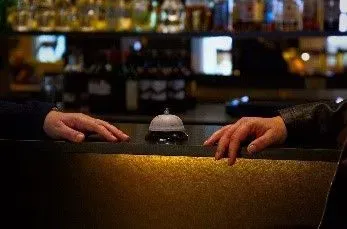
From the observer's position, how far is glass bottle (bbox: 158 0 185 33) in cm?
420

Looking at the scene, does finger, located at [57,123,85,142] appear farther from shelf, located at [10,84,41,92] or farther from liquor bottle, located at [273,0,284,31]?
shelf, located at [10,84,41,92]

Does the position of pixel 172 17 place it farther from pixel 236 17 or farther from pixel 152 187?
pixel 152 187

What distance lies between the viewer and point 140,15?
14.1ft

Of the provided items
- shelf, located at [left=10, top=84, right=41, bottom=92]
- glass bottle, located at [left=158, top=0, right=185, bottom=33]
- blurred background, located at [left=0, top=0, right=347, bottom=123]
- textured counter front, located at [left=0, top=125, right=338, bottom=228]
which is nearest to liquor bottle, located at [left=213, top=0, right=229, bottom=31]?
blurred background, located at [left=0, top=0, right=347, bottom=123]

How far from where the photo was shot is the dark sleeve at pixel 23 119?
2176 millimetres

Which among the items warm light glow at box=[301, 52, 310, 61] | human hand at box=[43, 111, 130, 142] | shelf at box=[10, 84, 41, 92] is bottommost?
shelf at box=[10, 84, 41, 92]

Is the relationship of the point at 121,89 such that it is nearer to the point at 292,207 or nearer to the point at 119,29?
the point at 119,29

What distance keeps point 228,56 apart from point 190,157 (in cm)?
346

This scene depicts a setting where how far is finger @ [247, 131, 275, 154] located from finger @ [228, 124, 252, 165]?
0.03 metres

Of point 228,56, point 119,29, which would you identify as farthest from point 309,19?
point 228,56

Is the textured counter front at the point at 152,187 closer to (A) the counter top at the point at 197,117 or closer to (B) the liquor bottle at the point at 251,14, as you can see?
(A) the counter top at the point at 197,117

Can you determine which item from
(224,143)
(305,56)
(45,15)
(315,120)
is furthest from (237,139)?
(305,56)

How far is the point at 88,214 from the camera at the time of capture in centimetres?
231

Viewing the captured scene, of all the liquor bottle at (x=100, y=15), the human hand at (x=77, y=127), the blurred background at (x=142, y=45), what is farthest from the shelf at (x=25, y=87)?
the human hand at (x=77, y=127)
